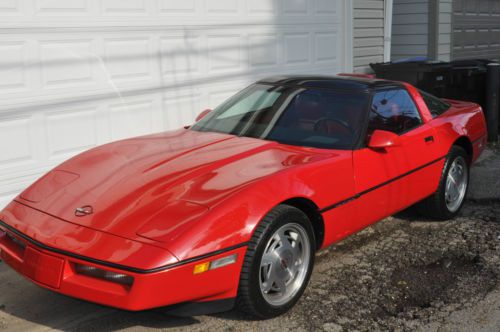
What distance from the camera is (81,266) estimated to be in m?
3.24

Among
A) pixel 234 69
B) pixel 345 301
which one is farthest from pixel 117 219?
pixel 234 69

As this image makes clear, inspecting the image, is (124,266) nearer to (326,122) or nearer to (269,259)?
(269,259)

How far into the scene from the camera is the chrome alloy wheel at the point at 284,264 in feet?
11.8

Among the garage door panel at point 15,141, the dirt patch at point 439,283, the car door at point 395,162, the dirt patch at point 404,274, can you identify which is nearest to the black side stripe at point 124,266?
the dirt patch at point 404,274

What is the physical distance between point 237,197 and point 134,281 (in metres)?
0.73

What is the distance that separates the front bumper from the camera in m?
3.06

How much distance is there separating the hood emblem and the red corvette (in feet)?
0.04

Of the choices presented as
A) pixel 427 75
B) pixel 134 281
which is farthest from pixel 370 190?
pixel 427 75

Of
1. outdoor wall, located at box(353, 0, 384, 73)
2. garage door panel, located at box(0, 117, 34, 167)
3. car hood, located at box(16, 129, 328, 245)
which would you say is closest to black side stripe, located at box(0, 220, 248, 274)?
car hood, located at box(16, 129, 328, 245)

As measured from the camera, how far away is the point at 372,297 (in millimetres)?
3955

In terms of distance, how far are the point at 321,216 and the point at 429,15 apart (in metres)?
8.75

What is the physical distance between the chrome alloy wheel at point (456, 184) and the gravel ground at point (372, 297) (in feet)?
1.46

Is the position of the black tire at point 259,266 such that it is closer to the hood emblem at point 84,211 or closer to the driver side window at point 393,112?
the hood emblem at point 84,211

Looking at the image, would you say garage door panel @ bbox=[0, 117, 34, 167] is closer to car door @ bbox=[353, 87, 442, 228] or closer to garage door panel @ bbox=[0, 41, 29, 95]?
garage door panel @ bbox=[0, 41, 29, 95]
